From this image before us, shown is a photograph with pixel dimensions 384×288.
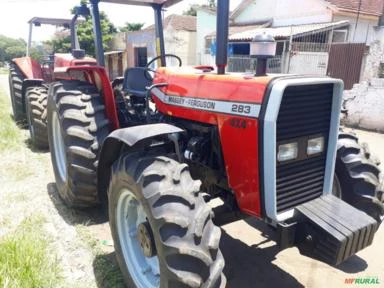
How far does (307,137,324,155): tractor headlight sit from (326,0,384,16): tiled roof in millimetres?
16368

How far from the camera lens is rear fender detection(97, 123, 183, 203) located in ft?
7.48

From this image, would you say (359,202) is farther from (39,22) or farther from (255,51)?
(39,22)

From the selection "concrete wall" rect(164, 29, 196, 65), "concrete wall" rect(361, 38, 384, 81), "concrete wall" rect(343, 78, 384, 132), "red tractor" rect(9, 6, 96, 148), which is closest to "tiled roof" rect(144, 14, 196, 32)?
"concrete wall" rect(164, 29, 196, 65)

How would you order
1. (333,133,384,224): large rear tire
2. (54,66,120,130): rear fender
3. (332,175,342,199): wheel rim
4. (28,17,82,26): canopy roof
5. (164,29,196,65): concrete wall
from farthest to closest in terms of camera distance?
1. (164,29,196,65): concrete wall
2. (28,17,82,26): canopy roof
3. (54,66,120,130): rear fender
4. (332,175,342,199): wheel rim
5. (333,133,384,224): large rear tire

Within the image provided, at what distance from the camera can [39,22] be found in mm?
6934

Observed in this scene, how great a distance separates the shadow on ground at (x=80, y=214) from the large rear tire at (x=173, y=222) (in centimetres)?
123

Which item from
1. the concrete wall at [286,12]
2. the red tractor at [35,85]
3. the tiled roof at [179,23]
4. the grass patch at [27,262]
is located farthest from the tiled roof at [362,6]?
the grass patch at [27,262]

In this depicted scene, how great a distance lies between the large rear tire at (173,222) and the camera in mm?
1894

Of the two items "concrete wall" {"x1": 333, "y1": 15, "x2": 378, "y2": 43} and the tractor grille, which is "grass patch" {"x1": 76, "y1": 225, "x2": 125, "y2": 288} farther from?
"concrete wall" {"x1": 333, "y1": 15, "x2": 378, "y2": 43}

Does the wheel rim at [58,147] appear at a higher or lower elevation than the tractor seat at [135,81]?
lower

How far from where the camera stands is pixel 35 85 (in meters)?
6.59

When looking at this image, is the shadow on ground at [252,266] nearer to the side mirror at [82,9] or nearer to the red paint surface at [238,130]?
the red paint surface at [238,130]

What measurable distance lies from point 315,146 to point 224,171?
2.17ft

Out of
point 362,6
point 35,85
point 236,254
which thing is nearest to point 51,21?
point 35,85
